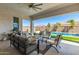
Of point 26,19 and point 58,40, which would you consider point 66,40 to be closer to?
point 58,40

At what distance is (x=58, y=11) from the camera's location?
2.35 meters

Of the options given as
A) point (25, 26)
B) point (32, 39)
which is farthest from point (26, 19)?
point (32, 39)

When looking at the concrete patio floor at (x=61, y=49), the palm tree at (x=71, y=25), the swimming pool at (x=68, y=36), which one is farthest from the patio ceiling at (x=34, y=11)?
the concrete patio floor at (x=61, y=49)

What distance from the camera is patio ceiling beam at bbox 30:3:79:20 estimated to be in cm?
229

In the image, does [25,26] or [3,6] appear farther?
[25,26]

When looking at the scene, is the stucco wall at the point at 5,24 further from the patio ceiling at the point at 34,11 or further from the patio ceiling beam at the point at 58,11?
the patio ceiling beam at the point at 58,11

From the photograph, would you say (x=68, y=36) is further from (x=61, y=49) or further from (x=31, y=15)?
(x=31, y=15)

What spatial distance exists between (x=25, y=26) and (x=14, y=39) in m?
0.34

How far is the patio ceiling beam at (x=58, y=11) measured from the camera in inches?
90.0

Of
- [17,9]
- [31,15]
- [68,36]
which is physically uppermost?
[17,9]

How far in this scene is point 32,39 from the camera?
2.39 m

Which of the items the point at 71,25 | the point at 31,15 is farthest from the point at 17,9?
the point at 71,25

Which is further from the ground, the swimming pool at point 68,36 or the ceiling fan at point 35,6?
the ceiling fan at point 35,6
